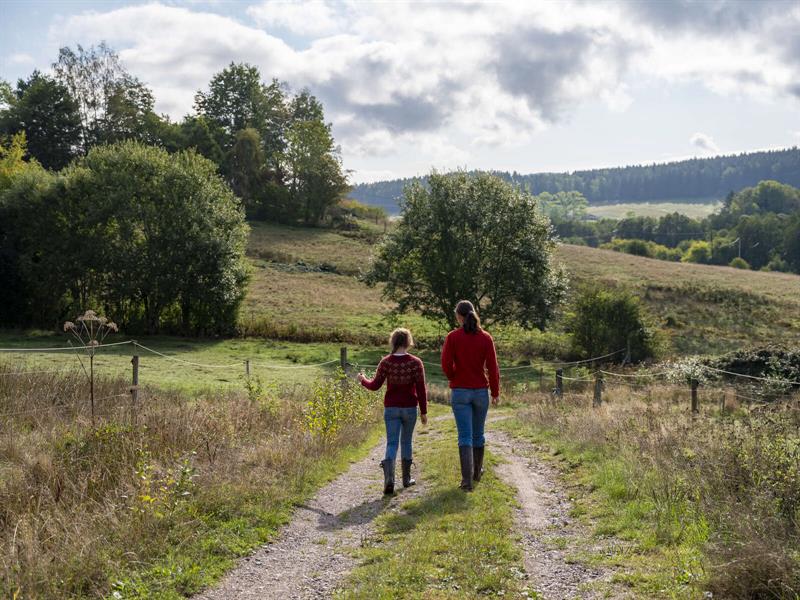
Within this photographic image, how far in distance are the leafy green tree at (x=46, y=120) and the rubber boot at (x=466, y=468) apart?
6942cm

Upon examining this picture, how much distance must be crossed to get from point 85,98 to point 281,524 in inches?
2888

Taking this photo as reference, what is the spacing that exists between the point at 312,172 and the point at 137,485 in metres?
75.6

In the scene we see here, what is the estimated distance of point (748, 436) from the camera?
8.13 metres

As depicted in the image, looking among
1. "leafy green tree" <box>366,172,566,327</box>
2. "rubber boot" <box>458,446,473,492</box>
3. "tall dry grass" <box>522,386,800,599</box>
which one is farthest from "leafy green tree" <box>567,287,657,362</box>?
"rubber boot" <box>458,446,473,492</box>

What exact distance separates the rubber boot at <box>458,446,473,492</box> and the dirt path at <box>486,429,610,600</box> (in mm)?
719

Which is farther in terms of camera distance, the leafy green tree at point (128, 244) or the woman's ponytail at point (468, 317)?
the leafy green tree at point (128, 244)

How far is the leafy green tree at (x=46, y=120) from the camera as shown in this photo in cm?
6688

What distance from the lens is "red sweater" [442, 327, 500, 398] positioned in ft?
30.3

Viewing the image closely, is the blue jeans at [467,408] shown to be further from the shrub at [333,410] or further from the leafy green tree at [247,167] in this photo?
the leafy green tree at [247,167]

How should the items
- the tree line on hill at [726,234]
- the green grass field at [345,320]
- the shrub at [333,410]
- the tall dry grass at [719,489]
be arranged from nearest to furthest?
1. the tall dry grass at [719,489]
2. the shrub at [333,410]
3. the green grass field at [345,320]
4. the tree line on hill at [726,234]

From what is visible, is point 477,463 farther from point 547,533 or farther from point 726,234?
point 726,234

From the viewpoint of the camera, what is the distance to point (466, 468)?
901cm

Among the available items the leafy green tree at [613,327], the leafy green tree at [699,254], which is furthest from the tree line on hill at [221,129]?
the leafy green tree at [699,254]

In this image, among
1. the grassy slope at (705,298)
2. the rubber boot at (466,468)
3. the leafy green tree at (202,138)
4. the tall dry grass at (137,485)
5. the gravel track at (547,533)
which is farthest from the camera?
the leafy green tree at (202,138)
